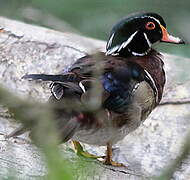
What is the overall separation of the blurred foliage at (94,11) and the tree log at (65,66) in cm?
16

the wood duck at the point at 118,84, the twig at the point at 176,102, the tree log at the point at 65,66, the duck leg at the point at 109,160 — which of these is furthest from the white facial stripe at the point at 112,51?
the twig at the point at 176,102

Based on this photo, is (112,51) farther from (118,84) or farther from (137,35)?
(118,84)

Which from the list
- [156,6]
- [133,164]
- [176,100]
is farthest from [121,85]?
[176,100]

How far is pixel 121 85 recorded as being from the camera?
7.63 feet

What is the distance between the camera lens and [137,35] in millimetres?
2713

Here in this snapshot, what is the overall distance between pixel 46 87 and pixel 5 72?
0.74ft

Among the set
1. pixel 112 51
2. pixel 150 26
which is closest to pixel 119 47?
pixel 112 51

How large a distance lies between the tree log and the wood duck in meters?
0.12

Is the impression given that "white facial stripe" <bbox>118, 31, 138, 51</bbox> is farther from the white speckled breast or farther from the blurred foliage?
the white speckled breast

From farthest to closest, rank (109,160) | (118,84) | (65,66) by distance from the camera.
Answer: (65,66) < (109,160) < (118,84)

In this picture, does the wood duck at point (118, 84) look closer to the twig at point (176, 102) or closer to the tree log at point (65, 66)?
the tree log at point (65, 66)

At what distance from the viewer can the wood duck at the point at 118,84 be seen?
2.06 m

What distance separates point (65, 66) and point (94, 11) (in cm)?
33

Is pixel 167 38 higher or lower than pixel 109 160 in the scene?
higher
